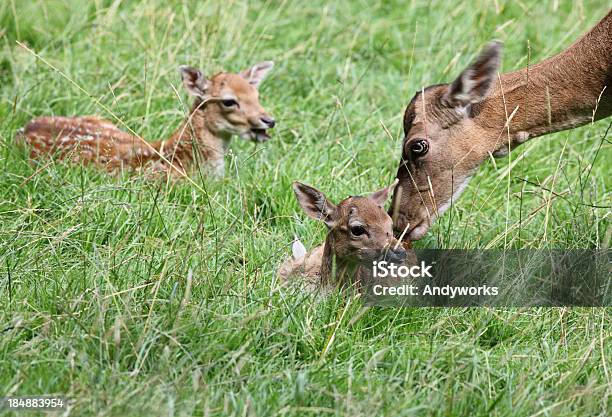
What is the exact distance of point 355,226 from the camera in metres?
5.05

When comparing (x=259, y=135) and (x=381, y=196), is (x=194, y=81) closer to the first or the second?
(x=259, y=135)

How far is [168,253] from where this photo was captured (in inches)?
185

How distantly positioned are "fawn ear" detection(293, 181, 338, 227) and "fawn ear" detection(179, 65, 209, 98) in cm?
182

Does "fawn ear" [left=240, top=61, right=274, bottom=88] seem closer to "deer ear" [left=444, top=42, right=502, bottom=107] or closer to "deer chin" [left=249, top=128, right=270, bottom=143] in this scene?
"deer chin" [left=249, top=128, right=270, bottom=143]

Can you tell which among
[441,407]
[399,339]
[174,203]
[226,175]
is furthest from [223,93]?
[441,407]

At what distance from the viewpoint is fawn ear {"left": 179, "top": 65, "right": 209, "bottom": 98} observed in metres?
6.77

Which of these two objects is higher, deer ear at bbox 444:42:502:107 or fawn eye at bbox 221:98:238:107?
deer ear at bbox 444:42:502:107

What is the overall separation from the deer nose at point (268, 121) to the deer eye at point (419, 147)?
1.45 m

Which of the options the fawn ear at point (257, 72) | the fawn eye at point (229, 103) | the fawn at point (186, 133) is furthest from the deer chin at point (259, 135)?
the fawn ear at point (257, 72)

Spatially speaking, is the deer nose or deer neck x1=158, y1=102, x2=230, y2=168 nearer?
the deer nose

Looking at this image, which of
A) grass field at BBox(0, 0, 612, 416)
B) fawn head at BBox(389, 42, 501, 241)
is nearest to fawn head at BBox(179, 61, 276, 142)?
grass field at BBox(0, 0, 612, 416)

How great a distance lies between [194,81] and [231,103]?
263 millimetres

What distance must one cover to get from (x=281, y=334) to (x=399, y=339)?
1.80 ft

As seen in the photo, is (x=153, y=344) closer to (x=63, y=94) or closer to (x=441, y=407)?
(x=441, y=407)
